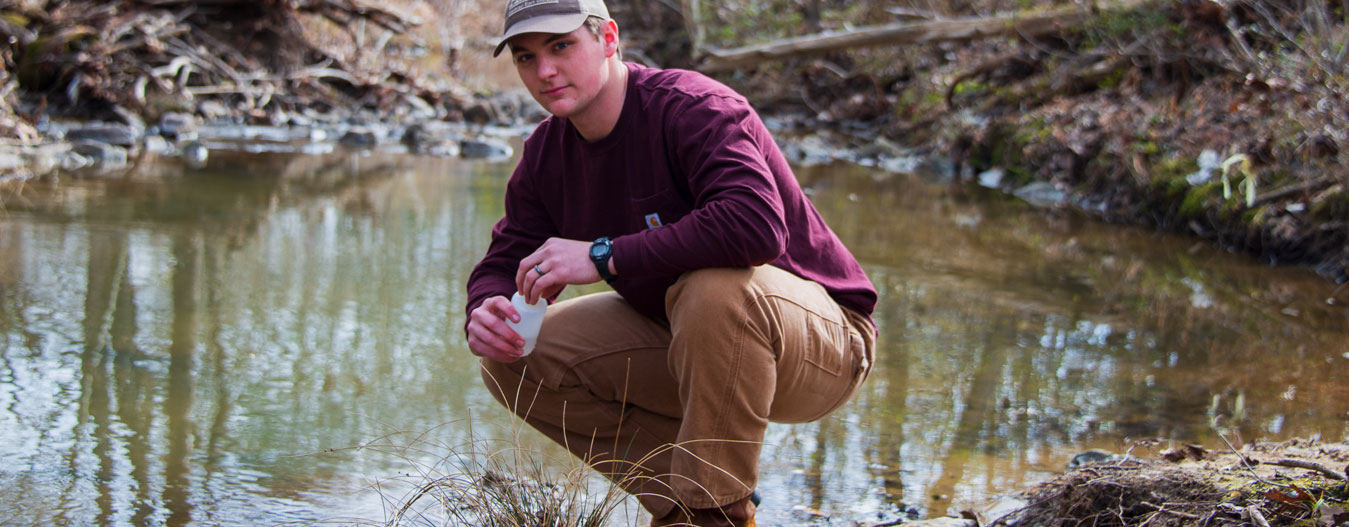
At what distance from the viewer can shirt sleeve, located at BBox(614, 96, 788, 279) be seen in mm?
2293

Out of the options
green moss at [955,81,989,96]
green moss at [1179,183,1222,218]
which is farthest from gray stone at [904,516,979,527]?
green moss at [955,81,989,96]

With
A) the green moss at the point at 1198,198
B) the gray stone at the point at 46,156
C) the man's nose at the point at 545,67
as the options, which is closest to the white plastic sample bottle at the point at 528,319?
the man's nose at the point at 545,67

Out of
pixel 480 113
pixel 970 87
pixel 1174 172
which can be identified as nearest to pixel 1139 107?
pixel 1174 172

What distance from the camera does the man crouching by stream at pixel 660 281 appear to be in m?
2.34

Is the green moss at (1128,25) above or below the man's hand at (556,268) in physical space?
above

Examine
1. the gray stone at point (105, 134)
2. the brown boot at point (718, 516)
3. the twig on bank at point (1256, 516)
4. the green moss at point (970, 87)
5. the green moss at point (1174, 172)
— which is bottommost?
the gray stone at point (105, 134)

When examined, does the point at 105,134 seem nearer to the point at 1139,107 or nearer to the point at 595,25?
the point at 1139,107

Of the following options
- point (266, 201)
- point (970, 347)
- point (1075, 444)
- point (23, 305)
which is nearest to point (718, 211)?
point (1075, 444)

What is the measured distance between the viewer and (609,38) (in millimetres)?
2582

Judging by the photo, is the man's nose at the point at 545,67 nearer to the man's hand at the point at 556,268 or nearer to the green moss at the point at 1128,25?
the man's hand at the point at 556,268

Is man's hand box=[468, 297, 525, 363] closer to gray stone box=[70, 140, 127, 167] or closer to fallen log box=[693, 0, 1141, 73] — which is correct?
gray stone box=[70, 140, 127, 167]

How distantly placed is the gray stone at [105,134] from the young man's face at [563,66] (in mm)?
9467

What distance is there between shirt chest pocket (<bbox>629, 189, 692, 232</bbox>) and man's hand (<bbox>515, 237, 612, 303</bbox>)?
7.7 inches

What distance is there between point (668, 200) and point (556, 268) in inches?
12.4
